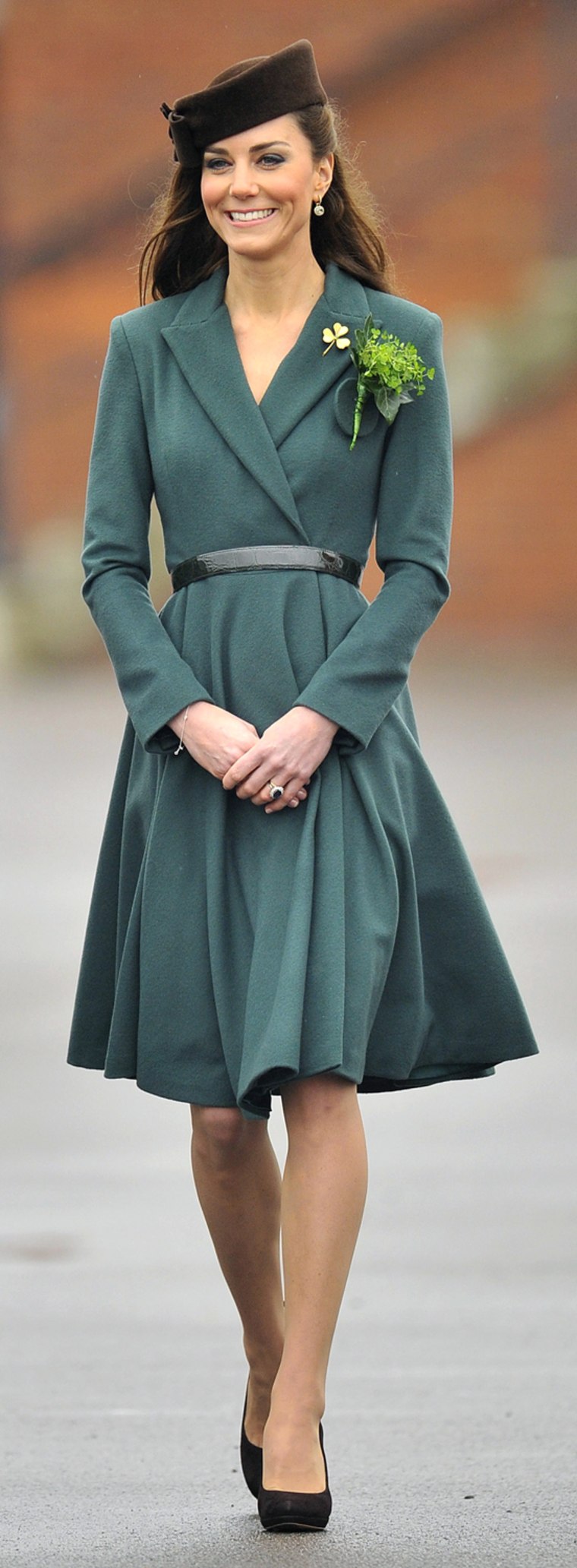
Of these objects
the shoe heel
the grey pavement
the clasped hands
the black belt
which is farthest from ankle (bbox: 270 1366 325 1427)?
the black belt

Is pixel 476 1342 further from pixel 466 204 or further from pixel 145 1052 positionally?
pixel 466 204

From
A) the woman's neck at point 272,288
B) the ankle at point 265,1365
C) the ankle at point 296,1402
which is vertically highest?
the woman's neck at point 272,288

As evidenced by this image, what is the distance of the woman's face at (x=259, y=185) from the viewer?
3.19 meters

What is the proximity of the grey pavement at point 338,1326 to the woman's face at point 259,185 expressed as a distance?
1721 mm

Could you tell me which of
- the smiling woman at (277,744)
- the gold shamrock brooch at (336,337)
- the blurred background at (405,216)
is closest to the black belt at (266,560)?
the smiling woman at (277,744)

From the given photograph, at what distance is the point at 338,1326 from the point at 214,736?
5.35ft

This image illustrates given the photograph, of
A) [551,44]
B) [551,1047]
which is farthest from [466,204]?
[551,1047]

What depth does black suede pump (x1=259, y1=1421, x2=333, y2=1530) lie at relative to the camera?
9.92ft

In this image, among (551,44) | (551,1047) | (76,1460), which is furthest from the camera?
(551,44)

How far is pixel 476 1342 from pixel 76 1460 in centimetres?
93

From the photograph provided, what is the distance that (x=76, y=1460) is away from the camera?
3518 millimetres

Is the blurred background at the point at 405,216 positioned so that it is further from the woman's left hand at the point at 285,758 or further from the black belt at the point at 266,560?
the woman's left hand at the point at 285,758

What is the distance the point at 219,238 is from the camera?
135 inches

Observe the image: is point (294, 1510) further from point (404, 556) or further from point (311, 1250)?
point (404, 556)
